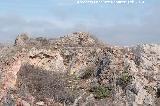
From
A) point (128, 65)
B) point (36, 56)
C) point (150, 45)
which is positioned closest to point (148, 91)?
point (128, 65)

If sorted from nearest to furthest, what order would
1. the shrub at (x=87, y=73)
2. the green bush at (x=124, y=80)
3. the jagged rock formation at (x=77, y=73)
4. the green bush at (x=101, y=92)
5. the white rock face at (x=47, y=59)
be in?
the jagged rock formation at (x=77, y=73), the green bush at (x=101, y=92), the green bush at (x=124, y=80), the white rock face at (x=47, y=59), the shrub at (x=87, y=73)

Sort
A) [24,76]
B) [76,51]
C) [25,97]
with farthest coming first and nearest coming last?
[76,51], [24,76], [25,97]

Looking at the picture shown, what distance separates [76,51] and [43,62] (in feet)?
12.4

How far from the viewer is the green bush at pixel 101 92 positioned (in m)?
30.5

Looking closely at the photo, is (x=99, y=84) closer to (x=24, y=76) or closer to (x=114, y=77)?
(x=114, y=77)

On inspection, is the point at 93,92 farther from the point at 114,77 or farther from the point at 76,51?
the point at 76,51

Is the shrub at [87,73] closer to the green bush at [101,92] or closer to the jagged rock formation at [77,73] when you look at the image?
the jagged rock formation at [77,73]

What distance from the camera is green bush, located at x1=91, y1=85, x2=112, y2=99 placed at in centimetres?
3055

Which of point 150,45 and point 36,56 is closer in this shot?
point 36,56

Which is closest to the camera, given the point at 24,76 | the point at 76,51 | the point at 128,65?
the point at 24,76

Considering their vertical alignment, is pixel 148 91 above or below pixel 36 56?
below

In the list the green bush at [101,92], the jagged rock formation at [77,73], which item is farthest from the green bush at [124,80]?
the green bush at [101,92]

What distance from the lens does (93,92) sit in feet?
102

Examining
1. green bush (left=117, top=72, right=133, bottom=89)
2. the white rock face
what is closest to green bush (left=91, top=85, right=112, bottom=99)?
green bush (left=117, top=72, right=133, bottom=89)
